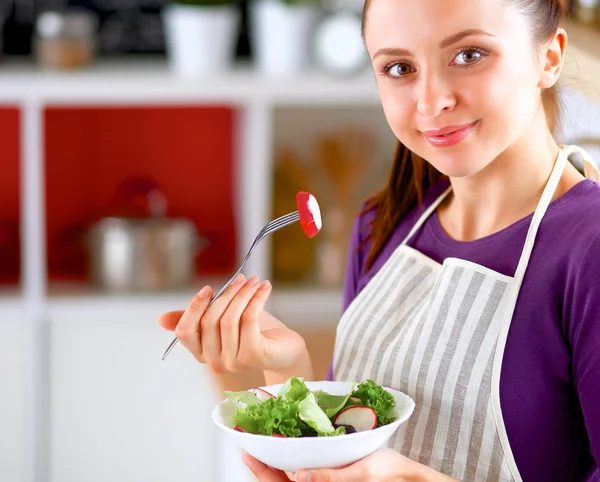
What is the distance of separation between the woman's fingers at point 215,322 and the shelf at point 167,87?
156 cm

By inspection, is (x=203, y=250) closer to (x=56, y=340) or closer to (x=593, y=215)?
(x=56, y=340)

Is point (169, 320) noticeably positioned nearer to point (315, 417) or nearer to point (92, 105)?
point (315, 417)

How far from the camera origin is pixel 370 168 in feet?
10.2

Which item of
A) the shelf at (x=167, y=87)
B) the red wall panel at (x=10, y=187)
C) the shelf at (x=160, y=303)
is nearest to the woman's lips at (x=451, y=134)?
the shelf at (x=167, y=87)

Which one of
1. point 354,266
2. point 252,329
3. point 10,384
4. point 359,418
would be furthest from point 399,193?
point 10,384

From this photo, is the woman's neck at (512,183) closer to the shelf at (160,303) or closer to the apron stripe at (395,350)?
the apron stripe at (395,350)

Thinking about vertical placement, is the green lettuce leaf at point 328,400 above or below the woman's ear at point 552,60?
below

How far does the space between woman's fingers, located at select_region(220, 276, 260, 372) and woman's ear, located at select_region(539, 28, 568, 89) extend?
1.37ft

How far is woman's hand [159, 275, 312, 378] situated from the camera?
1176 mm

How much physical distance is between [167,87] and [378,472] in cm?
183

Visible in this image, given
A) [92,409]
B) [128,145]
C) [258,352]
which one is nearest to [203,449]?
[92,409]

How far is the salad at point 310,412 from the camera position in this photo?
1.03m

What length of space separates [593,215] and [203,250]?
202cm

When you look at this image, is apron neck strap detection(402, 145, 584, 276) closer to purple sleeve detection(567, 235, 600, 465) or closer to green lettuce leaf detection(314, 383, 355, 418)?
purple sleeve detection(567, 235, 600, 465)
